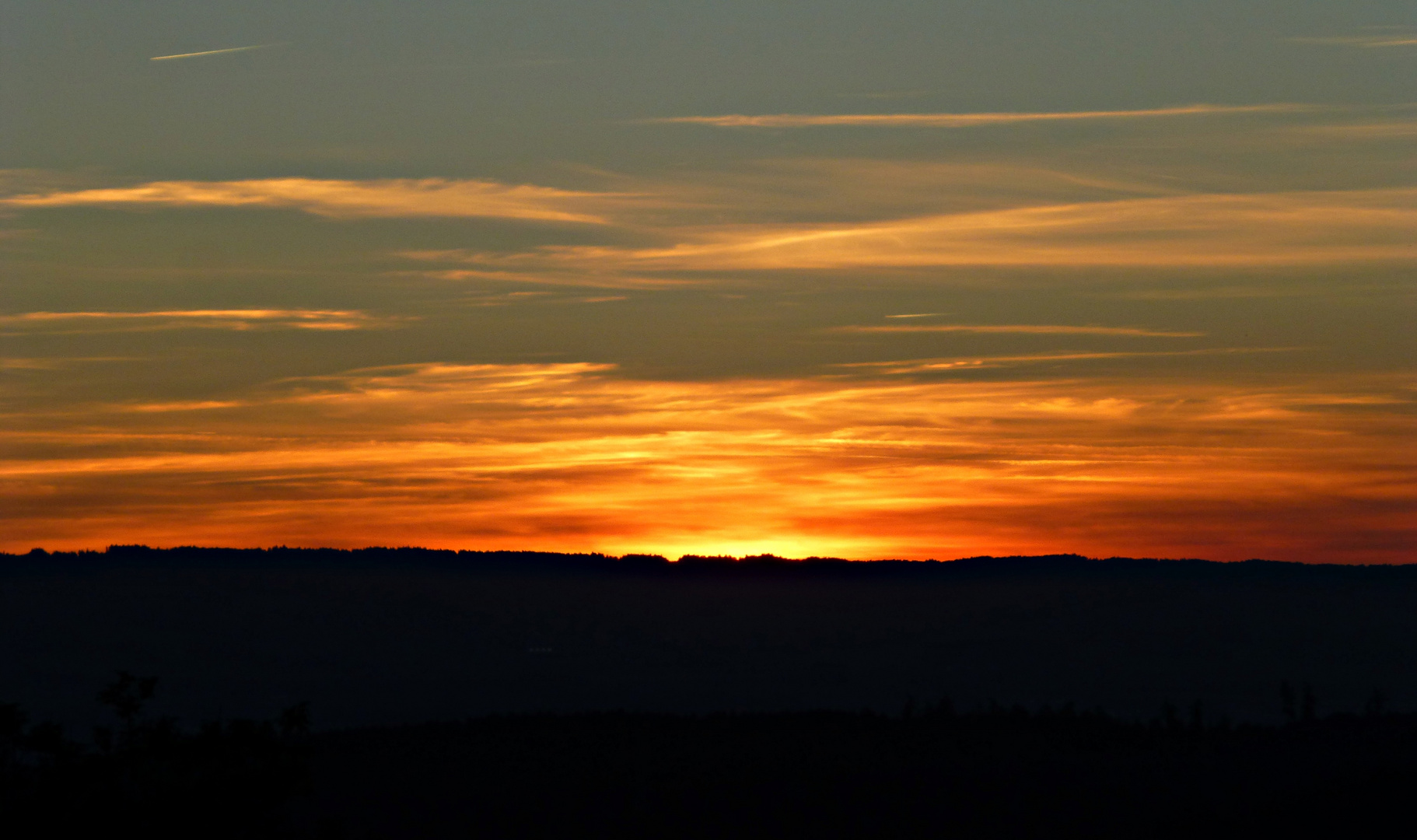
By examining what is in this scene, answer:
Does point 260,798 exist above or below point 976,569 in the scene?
below

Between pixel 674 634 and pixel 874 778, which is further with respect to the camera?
pixel 674 634

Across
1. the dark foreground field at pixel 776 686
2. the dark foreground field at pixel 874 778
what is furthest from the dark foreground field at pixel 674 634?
the dark foreground field at pixel 874 778

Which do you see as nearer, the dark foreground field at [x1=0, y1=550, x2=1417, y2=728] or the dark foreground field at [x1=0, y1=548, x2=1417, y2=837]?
the dark foreground field at [x1=0, y1=548, x2=1417, y2=837]

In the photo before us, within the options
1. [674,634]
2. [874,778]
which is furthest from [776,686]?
[874,778]

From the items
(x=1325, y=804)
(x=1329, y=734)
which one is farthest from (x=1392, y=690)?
(x=1325, y=804)

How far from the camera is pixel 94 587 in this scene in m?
105

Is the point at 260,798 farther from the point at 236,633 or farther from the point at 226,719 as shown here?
the point at 236,633

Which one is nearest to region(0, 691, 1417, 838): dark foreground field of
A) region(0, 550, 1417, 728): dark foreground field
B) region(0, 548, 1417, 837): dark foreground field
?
region(0, 548, 1417, 837): dark foreground field

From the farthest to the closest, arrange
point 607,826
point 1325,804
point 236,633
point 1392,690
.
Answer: point 236,633, point 1392,690, point 607,826, point 1325,804

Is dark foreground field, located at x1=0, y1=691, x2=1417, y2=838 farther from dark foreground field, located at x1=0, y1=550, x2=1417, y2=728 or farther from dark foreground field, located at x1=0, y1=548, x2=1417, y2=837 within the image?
dark foreground field, located at x1=0, y1=550, x2=1417, y2=728

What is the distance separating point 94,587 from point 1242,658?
74.4m

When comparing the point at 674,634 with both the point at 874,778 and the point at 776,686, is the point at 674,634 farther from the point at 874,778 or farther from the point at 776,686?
the point at 874,778

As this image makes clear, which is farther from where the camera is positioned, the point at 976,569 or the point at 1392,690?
the point at 976,569

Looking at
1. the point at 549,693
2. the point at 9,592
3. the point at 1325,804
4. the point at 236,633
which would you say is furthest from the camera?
the point at 9,592
